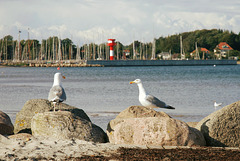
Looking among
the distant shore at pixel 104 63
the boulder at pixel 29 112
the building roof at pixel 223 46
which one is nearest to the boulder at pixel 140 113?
the boulder at pixel 29 112

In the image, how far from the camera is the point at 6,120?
11.9 m

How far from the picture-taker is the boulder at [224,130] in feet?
33.4

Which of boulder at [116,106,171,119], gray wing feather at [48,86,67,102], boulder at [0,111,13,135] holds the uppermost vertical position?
gray wing feather at [48,86,67,102]

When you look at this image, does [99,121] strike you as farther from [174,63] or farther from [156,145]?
[174,63]

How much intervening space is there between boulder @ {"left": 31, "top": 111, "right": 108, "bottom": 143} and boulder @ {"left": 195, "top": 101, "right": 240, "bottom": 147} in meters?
2.88

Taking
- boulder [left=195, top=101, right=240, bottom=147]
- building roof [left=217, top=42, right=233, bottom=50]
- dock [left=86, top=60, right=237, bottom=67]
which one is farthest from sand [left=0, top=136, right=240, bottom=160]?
building roof [left=217, top=42, right=233, bottom=50]

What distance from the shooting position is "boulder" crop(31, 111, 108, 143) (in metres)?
9.70

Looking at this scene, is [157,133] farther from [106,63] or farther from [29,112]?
[106,63]

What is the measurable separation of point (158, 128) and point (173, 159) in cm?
176

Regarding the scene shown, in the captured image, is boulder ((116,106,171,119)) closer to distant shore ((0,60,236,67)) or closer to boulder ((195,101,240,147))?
boulder ((195,101,240,147))

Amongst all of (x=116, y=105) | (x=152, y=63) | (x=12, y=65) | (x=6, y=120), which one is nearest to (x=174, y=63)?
(x=152, y=63)

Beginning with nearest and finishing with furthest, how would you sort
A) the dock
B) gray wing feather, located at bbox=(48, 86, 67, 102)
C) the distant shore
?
1. gray wing feather, located at bbox=(48, 86, 67, 102)
2. the distant shore
3. the dock

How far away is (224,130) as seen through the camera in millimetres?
10227

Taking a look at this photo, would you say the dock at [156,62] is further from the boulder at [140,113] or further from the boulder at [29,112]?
the boulder at [29,112]
